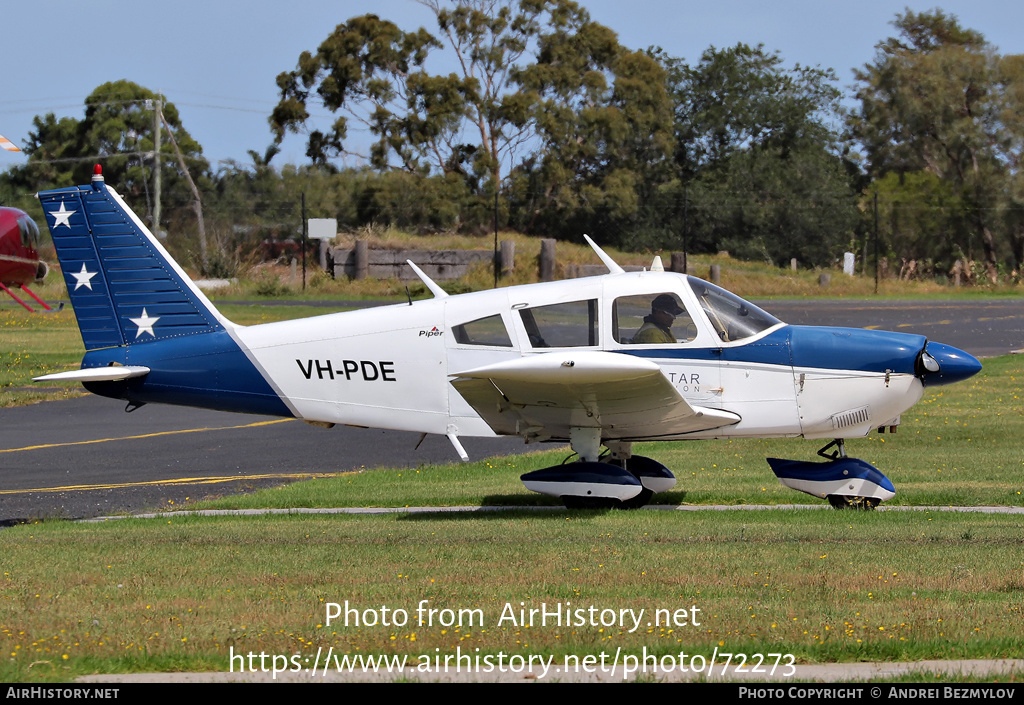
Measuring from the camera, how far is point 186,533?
1025cm

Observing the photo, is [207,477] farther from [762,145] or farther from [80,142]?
[80,142]

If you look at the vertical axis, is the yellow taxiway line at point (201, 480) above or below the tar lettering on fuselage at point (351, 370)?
below

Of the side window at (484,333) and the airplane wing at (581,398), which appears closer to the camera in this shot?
the airplane wing at (581,398)

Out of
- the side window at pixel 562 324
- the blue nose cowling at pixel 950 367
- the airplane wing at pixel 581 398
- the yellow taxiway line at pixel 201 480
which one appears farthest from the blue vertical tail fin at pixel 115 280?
the blue nose cowling at pixel 950 367

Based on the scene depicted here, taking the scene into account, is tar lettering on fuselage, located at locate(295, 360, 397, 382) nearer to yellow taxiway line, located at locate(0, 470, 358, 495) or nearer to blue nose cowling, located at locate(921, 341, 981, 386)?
yellow taxiway line, located at locate(0, 470, 358, 495)

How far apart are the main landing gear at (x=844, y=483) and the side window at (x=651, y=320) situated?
5.89ft

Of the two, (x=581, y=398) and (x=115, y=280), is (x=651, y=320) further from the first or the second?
(x=115, y=280)

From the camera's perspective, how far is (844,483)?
10930mm

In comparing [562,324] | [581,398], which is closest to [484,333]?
[562,324]

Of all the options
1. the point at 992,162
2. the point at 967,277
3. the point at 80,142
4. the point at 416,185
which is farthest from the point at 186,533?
the point at 80,142

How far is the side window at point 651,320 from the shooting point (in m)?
10.8

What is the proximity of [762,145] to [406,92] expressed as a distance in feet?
71.4

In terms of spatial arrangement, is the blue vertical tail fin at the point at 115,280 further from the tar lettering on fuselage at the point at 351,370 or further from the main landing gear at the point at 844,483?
the main landing gear at the point at 844,483

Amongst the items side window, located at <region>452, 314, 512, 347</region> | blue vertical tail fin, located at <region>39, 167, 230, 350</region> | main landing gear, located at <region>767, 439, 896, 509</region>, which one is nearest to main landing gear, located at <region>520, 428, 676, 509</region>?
side window, located at <region>452, 314, 512, 347</region>
